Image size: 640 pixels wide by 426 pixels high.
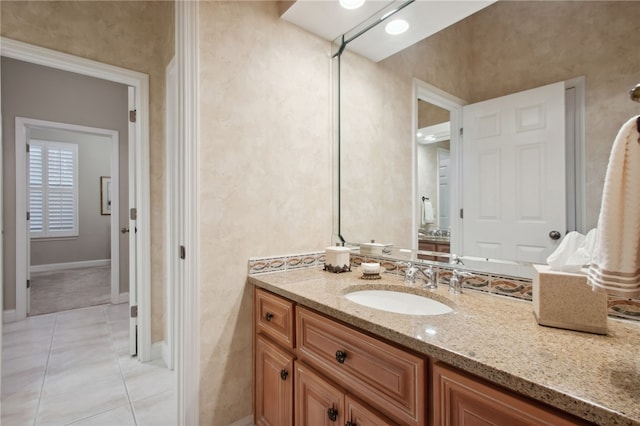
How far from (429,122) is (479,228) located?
1.90 ft

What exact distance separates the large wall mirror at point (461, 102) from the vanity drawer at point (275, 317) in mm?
666

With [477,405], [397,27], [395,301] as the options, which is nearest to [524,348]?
[477,405]

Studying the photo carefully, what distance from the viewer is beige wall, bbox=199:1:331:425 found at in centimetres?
144

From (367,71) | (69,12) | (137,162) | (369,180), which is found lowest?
(369,180)

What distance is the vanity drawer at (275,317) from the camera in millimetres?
1267

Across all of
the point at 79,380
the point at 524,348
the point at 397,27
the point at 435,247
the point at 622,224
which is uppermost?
the point at 397,27

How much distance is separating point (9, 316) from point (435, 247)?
4171 millimetres

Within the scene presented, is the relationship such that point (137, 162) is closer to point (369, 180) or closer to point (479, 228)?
point (369, 180)

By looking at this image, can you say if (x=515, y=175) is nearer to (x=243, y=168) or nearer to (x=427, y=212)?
(x=427, y=212)

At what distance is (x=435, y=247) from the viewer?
142 cm

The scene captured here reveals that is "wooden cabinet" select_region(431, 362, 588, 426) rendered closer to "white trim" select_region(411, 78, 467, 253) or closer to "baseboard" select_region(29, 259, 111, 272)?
"white trim" select_region(411, 78, 467, 253)

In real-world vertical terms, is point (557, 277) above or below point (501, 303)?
above

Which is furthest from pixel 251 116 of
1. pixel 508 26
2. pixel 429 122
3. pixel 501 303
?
pixel 501 303

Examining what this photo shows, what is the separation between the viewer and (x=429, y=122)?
149cm
